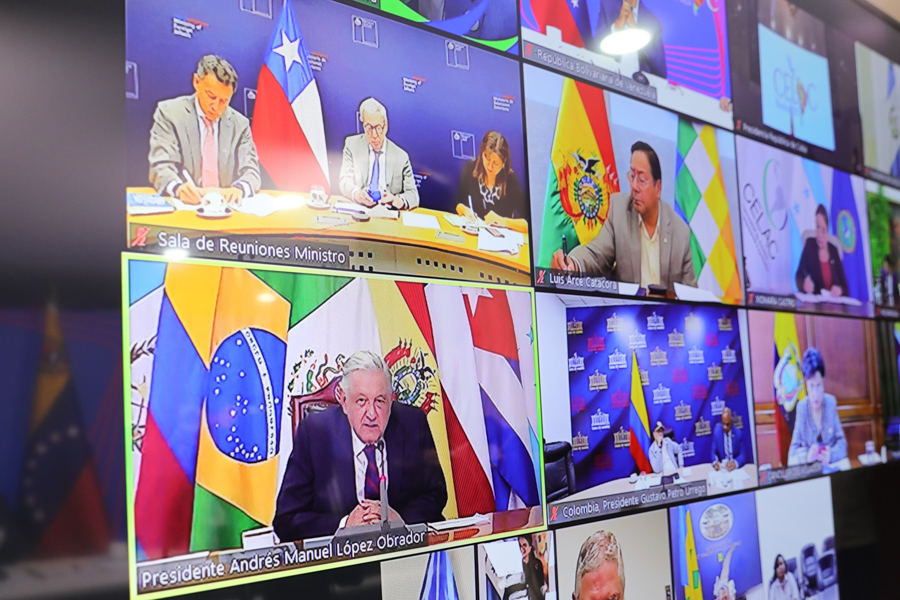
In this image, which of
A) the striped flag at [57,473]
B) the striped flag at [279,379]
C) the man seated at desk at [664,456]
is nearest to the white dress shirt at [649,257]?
the man seated at desk at [664,456]

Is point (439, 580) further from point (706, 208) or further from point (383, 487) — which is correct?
point (706, 208)

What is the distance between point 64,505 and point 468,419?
2.84 feet

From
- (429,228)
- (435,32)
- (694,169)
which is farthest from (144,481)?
(694,169)

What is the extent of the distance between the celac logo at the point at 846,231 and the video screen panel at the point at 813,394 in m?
0.28

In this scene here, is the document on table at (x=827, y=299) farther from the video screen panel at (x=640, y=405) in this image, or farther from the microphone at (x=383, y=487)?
the microphone at (x=383, y=487)

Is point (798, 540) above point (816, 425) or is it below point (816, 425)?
below

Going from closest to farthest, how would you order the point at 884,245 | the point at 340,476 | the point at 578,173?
the point at 340,476, the point at 578,173, the point at 884,245

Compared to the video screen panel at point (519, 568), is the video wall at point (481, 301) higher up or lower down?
higher up

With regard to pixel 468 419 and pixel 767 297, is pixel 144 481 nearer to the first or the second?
pixel 468 419

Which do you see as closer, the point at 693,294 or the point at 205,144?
the point at 205,144

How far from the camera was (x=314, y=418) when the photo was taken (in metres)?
1.63

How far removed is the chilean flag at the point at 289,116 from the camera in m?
1.63

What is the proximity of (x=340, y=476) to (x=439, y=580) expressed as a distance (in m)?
0.33

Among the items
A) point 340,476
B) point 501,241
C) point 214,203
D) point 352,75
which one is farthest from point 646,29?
point 340,476
